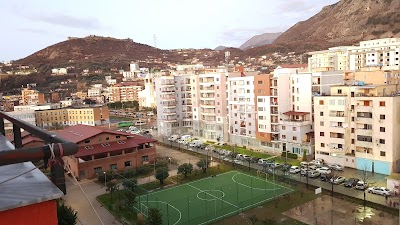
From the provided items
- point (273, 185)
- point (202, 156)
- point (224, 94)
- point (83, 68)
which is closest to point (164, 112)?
point (224, 94)

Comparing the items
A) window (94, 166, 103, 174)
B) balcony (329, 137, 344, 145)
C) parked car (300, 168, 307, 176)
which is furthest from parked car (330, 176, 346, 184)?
window (94, 166, 103, 174)

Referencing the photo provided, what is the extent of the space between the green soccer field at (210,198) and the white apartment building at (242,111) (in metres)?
12.4

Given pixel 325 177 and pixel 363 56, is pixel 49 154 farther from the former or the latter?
pixel 363 56

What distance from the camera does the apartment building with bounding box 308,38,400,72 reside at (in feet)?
230

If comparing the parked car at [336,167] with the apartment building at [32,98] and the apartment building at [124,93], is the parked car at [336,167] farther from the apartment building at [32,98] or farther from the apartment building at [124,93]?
the apartment building at [32,98]

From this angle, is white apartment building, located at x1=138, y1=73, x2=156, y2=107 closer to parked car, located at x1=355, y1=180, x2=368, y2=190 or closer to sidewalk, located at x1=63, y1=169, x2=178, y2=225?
sidewalk, located at x1=63, y1=169, x2=178, y2=225

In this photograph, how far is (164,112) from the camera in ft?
157

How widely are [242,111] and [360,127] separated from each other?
14.6 meters

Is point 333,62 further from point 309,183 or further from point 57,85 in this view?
point 57,85

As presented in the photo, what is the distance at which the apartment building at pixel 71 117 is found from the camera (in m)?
62.6

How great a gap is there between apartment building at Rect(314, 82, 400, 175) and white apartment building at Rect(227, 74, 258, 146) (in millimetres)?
9077

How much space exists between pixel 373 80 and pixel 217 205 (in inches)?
1011

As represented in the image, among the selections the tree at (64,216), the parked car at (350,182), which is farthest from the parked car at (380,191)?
the tree at (64,216)

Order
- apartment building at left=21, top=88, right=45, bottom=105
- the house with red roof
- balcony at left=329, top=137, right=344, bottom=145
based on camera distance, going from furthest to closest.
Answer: apartment building at left=21, top=88, right=45, bottom=105
balcony at left=329, top=137, right=344, bottom=145
the house with red roof
